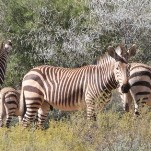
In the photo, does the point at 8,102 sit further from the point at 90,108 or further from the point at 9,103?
the point at 90,108

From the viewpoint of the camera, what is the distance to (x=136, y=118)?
916 cm

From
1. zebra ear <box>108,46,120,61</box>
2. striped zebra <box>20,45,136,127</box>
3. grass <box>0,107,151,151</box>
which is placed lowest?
grass <box>0,107,151,151</box>

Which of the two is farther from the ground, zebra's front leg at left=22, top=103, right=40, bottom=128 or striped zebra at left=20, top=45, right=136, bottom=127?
striped zebra at left=20, top=45, right=136, bottom=127

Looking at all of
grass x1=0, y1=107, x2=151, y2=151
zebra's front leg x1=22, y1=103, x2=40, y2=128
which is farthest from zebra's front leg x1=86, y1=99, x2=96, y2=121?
grass x1=0, y1=107, x2=151, y2=151

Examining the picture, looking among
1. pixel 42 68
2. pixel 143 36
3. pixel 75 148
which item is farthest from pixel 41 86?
pixel 143 36

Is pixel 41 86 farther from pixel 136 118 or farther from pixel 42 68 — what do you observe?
pixel 136 118

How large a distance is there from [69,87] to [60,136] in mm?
4438

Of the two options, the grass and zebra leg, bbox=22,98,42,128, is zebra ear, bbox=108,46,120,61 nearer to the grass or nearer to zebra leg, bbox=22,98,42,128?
zebra leg, bbox=22,98,42,128

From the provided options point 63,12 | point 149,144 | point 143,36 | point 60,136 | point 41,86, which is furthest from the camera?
point 63,12

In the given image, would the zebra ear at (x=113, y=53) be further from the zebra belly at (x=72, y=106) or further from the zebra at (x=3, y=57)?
the zebra at (x=3, y=57)

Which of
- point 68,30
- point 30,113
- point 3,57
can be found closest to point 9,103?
point 3,57

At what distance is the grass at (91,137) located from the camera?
8031 mm

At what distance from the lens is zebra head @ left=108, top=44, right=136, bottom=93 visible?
12.1 meters

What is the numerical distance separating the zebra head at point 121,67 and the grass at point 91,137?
2.94m
